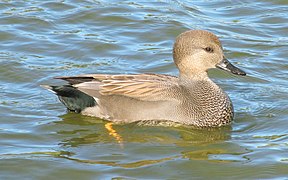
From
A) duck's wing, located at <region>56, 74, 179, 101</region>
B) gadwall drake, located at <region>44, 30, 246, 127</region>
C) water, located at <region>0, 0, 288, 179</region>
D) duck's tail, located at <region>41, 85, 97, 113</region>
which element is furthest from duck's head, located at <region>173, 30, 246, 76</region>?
duck's tail, located at <region>41, 85, 97, 113</region>

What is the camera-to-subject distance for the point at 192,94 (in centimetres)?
1030

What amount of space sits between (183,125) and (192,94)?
1.33ft

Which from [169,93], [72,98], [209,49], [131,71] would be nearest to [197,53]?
[209,49]

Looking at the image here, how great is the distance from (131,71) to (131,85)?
5.86 ft

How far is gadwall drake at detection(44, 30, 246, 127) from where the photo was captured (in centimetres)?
1012

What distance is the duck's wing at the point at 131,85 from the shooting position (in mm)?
10164

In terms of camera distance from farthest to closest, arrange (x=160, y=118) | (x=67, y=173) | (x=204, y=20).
A: 1. (x=204, y=20)
2. (x=160, y=118)
3. (x=67, y=173)

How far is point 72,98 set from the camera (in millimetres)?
10523

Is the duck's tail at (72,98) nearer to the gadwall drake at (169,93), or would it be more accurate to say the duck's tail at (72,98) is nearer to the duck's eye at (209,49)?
the gadwall drake at (169,93)

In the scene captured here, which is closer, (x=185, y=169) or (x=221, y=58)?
(x=185, y=169)

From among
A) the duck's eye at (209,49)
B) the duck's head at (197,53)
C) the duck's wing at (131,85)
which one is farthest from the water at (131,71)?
the duck's eye at (209,49)

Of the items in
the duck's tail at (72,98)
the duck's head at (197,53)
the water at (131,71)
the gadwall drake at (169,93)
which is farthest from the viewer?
the duck's tail at (72,98)

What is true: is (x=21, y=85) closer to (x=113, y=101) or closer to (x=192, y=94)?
(x=113, y=101)

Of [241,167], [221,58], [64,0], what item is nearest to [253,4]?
[64,0]
